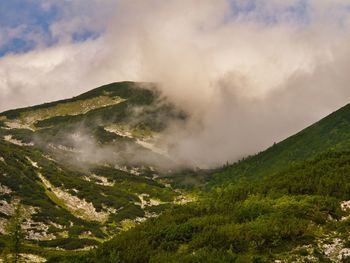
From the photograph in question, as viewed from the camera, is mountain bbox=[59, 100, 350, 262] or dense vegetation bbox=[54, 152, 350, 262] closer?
mountain bbox=[59, 100, 350, 262]

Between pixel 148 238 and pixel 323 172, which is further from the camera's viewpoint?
pixel 323 172

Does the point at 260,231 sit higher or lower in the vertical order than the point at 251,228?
lower

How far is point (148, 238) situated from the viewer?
204 ft

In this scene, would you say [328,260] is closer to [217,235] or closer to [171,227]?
[217,235]

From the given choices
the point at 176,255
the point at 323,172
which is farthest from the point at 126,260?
the point at 323,172

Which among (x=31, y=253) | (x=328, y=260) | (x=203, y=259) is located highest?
(x=31, y=253)

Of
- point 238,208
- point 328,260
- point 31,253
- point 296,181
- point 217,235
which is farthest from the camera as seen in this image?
point 31,253

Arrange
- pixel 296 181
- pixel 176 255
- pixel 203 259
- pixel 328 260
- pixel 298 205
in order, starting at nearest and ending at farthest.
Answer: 1. pixel 328 260
2. pixel 203 259
3. pixel 176 255
4. pixel 298 205
5. pixel 296 181

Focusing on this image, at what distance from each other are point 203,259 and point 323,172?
1770 inches

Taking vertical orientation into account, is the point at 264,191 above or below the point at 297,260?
above

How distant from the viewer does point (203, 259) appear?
4619cm

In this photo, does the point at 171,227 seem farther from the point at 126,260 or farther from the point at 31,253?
the point at 31,253

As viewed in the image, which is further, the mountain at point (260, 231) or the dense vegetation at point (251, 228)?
the dense vegetation at point (251, 228)

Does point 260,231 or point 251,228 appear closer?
point 260,231
